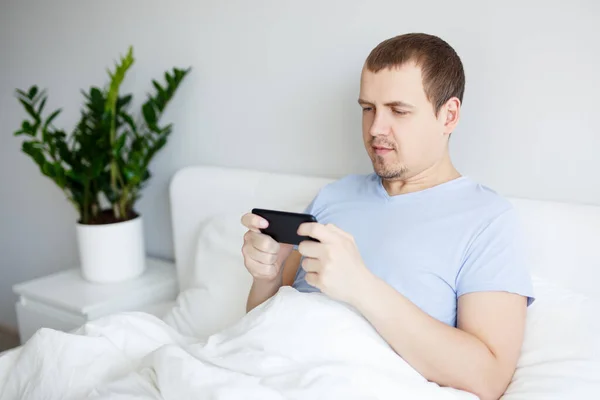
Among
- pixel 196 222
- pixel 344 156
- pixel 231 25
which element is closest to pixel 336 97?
pixel 344 156

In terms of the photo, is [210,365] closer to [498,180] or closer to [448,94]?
[448,94]

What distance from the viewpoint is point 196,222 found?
195 centimetres

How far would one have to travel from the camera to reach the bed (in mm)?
1032

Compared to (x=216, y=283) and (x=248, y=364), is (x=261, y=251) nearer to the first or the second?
(x=248, y=364)

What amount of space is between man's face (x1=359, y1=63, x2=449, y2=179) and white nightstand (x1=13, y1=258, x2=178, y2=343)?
99 cm

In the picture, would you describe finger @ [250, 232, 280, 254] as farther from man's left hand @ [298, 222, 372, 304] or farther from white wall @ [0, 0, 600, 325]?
white wall @ [0, 0, 600, 325]

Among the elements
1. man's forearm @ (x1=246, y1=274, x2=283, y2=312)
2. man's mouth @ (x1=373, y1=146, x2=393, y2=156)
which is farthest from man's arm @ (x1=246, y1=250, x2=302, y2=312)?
man's mouth @ (x1=373, y1=146, x2=393, y2=156)

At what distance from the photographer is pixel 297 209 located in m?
1.67

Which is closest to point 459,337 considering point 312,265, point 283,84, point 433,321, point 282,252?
point 433,321

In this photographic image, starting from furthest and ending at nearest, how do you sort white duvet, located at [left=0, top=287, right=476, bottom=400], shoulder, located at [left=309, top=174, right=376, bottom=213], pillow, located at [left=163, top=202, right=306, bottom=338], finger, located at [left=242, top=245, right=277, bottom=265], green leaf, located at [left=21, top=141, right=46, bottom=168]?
green leaf, located at [left=21, top=141, right=46, bottom=168], pillow, located at [left=163, top=202, right=306, bottom=338], shoulder, located at [left=309, top=174, right=376, bottom=213], finger, located at [left=242, top=245, right=277, bottom=265], white duvet, located at [left=0, top=287, right=476, bottom=400]

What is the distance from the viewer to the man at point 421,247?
109 centimetres

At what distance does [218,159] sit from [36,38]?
1.08m

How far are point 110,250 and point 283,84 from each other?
0.80 metres

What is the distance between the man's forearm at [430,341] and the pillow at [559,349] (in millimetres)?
80
